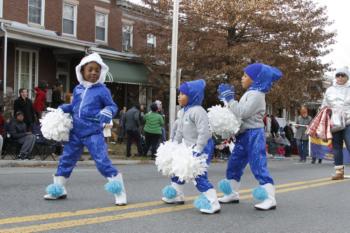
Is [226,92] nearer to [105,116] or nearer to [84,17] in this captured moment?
[105,116]

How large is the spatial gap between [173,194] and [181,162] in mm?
818

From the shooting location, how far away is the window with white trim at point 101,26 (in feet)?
90.3

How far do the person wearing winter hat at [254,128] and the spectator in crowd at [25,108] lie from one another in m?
9.39

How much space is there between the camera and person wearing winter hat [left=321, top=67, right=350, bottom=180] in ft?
32.2

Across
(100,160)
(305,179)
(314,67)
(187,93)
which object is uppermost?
(314,67)

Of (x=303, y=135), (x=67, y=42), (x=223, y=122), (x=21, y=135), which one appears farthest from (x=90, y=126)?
(x=67, y=42)

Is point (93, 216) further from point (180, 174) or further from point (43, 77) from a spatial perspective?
point (43, 77)

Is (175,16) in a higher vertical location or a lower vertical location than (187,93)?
higher

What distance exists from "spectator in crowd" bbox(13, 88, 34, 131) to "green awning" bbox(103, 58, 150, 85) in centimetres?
801

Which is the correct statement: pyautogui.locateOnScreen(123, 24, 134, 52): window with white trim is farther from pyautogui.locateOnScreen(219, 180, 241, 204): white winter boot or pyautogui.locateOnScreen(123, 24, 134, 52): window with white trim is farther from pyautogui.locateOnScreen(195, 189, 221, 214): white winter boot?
pyautogui.locateOnScreen(195, 189, 221, 214): white winter boot

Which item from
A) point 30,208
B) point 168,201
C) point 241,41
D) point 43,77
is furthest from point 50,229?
point 241,41

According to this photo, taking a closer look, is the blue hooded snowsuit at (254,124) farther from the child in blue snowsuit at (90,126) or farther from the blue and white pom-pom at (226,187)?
the child in blue snowsuit at (90,126)

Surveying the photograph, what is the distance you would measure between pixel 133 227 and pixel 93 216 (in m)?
0.65

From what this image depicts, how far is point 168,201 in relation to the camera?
6699 mm
